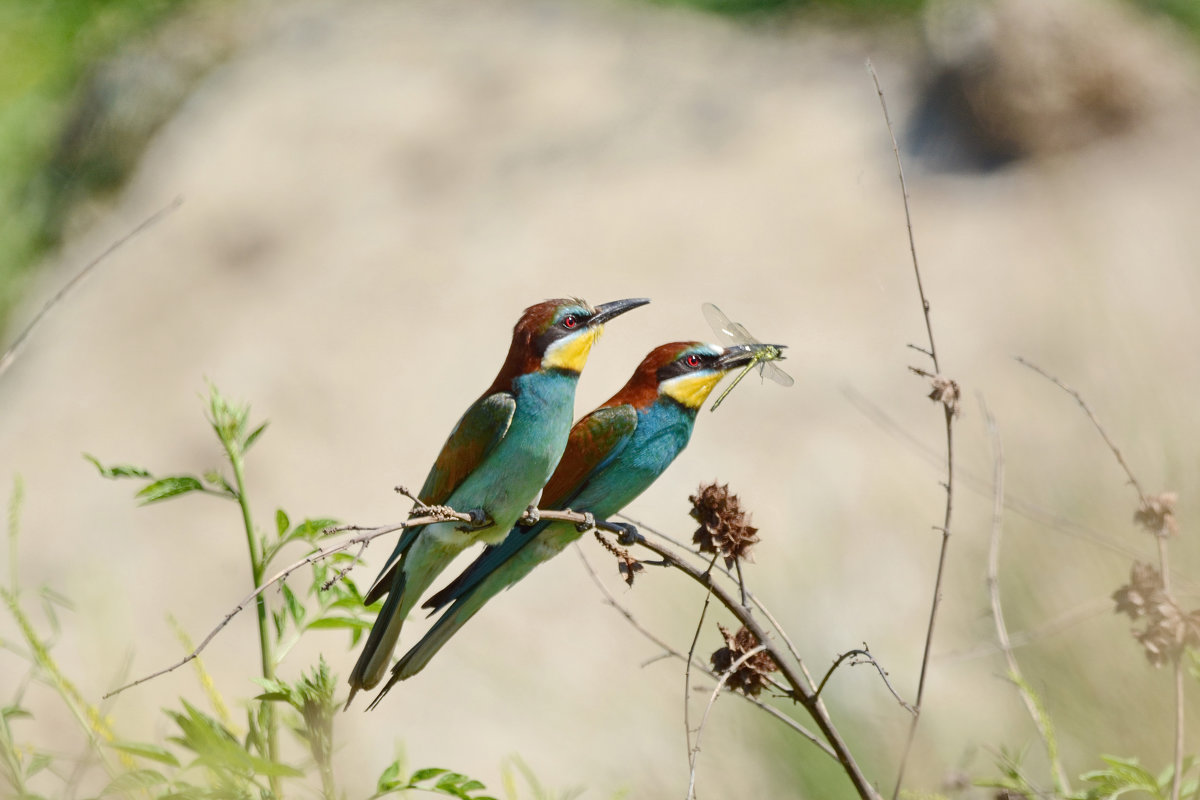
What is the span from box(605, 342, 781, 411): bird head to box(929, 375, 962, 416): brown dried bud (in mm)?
891

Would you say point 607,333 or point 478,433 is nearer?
point 478,433

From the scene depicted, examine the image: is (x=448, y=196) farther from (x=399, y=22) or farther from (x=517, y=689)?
(x=517, y=689)

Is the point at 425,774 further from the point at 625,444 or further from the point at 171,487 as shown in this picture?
the point at 625,444

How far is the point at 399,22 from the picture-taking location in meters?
8.67

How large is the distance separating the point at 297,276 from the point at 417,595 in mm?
5547

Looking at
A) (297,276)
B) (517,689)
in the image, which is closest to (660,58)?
(297,276)

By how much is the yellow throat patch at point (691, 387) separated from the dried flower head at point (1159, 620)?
1100mm

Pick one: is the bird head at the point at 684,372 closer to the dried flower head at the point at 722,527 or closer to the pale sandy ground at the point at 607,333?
the dried flower head at the point at 722,527

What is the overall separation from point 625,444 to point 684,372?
21cm

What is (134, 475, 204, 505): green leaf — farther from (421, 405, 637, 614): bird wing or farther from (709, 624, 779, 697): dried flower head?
(421, 405, 637, 614): bird wing

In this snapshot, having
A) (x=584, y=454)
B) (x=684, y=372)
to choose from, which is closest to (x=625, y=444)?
(x=584, y=454)

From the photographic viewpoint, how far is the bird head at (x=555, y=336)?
2.35 metres

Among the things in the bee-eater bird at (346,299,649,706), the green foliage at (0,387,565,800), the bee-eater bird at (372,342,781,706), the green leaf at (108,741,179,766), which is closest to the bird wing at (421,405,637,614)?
the bee-eater bird at (372,342,781,706)

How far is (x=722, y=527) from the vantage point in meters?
1.65
